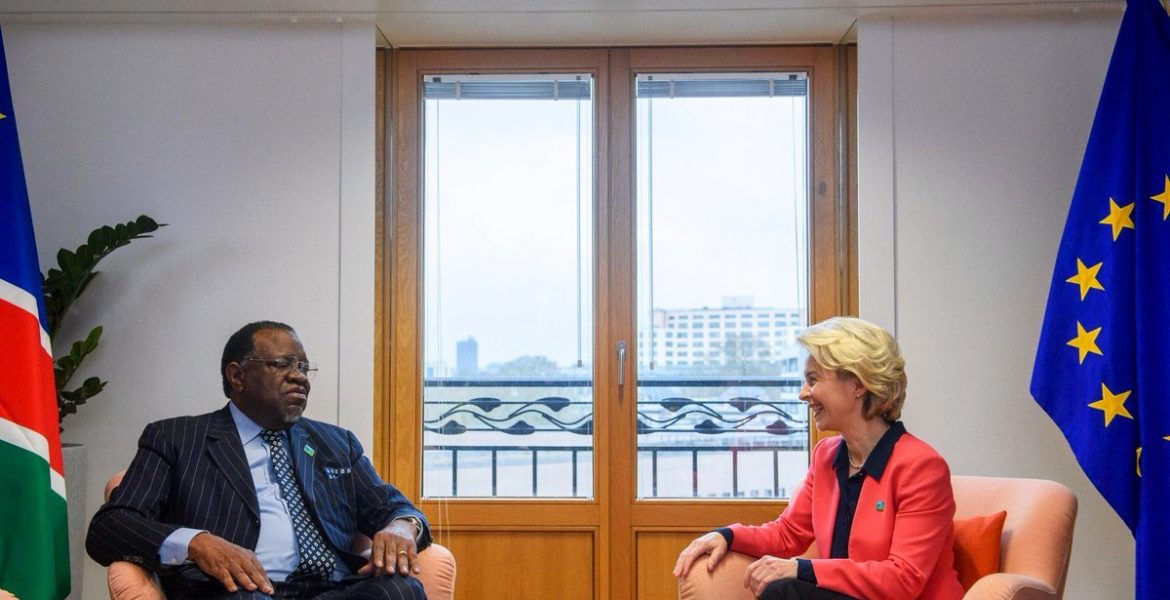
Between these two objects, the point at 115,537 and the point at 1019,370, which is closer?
the point at 115,537

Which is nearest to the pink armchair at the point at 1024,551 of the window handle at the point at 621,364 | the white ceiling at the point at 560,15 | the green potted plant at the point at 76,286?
the window handle at the point at 621,364

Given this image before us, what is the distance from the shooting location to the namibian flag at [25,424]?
3.32 m

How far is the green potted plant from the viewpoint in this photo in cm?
388

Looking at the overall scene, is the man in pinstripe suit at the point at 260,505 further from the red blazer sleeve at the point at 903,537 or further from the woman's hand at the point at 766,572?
the red blazer sleeve at the point at 903,537

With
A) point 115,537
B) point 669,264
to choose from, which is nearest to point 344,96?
point 669,264

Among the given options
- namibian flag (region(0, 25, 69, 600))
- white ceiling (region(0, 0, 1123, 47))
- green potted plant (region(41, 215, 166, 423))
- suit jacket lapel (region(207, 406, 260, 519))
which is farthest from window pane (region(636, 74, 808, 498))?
namibian flag (region(0, 25, 69, 600))

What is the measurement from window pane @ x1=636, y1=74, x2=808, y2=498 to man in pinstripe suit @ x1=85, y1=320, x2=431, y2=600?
4.97 feet

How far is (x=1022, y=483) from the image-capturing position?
9.73 ft

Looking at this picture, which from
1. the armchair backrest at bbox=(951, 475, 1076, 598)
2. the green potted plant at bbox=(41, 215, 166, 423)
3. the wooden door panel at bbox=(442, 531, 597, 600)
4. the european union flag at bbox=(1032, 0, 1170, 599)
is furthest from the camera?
the wooden door panel at bbox=(442, 531, 597, 600)

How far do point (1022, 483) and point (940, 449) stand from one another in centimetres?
116

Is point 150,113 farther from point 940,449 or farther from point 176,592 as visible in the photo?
point 940,449

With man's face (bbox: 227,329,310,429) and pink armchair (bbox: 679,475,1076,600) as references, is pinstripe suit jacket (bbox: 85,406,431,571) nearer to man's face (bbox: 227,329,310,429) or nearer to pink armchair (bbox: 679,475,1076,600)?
man's face (bbox: 227,329,310,429)

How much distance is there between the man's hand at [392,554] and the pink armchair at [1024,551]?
720 mm

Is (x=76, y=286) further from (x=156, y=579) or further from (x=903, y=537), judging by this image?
(x=903, y=537)
